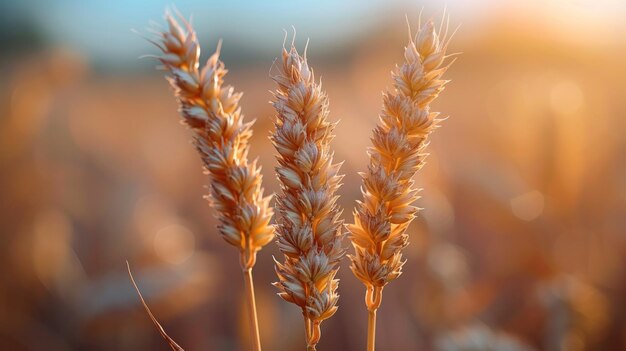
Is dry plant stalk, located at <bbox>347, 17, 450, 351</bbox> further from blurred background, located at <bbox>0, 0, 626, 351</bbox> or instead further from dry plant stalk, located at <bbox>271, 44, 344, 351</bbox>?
blurred background, located at <bbox>0, 0, 626, 351</bbox>

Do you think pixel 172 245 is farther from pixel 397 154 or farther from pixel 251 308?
pixel 397 154

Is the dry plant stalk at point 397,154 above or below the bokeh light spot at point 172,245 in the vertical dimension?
above

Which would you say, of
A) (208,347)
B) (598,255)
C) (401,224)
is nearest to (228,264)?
(208,347)

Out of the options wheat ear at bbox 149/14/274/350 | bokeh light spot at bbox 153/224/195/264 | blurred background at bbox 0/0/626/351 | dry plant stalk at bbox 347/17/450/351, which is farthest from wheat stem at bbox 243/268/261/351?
bokeh light spot at bbox 153/224/195/264

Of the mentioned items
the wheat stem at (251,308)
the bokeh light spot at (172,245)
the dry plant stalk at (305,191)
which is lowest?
the bokeh light spot at (172,245)

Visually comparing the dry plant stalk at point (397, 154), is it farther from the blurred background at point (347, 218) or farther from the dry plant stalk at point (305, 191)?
the blurred background at point (347, 218)

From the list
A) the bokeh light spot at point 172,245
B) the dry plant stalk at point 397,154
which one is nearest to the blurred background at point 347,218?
the bokeh light spot at point 172,245
